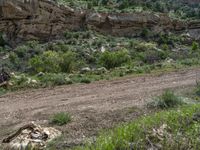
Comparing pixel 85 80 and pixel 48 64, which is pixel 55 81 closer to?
pixel 85 80

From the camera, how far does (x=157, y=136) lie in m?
5.49

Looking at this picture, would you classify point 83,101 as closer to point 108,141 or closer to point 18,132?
point 18,132

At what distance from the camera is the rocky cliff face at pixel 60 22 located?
40531mm

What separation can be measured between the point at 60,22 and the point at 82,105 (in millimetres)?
33234

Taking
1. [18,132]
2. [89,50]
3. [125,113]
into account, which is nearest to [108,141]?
[18,132]

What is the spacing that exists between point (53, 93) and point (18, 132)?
5337 mm

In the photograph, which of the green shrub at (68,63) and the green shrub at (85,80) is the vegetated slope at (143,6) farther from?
the green shrub at (85,80)

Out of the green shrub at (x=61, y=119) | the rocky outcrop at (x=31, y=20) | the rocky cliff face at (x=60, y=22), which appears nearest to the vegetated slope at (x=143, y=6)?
the rocky cliff face at (x=60, y=22)

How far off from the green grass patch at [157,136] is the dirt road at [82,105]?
134 centimetres

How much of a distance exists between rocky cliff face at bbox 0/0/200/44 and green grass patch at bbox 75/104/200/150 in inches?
1383

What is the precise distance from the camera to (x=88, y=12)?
144 feet

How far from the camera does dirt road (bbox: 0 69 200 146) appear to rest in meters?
7.71

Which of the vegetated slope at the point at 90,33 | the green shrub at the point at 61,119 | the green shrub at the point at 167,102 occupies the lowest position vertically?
the vegetated slope at the point at 90,33

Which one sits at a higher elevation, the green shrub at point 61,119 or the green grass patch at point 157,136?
the green grass patch at point 157,136
